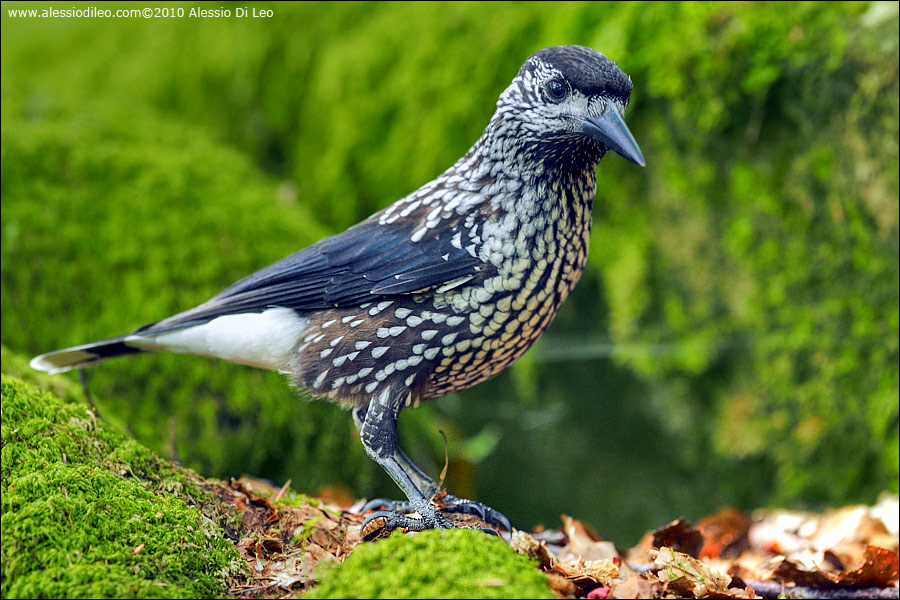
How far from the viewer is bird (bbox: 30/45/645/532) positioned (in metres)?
2.89

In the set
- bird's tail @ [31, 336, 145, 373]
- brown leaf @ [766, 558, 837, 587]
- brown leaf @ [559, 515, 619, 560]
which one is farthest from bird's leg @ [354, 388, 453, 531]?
brown leaf @ [766, 558, 837, 587]

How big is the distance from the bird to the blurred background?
0.93m

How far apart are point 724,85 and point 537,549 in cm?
312

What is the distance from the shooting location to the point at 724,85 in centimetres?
449

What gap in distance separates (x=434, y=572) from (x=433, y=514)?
688mm

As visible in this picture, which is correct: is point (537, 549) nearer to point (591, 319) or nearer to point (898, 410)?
point (898, 410)

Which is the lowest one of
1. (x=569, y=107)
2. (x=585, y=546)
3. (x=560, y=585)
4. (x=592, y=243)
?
(x=585, y=546)

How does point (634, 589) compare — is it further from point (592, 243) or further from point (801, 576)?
point (592, 243)

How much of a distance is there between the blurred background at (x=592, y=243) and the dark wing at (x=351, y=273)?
0.75 metres

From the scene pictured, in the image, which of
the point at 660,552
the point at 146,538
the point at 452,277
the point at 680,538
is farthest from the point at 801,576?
the point at 146,538

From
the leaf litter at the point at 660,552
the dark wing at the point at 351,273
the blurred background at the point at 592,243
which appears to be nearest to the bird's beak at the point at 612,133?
the dark wing at the point at 351,273

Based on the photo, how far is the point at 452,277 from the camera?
→ 295 centimetres

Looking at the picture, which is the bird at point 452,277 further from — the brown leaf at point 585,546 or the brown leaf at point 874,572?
the brown leaf at point 874,572

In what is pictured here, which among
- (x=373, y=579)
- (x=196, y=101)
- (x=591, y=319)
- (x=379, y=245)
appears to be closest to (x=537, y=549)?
(x=373, y=579)
